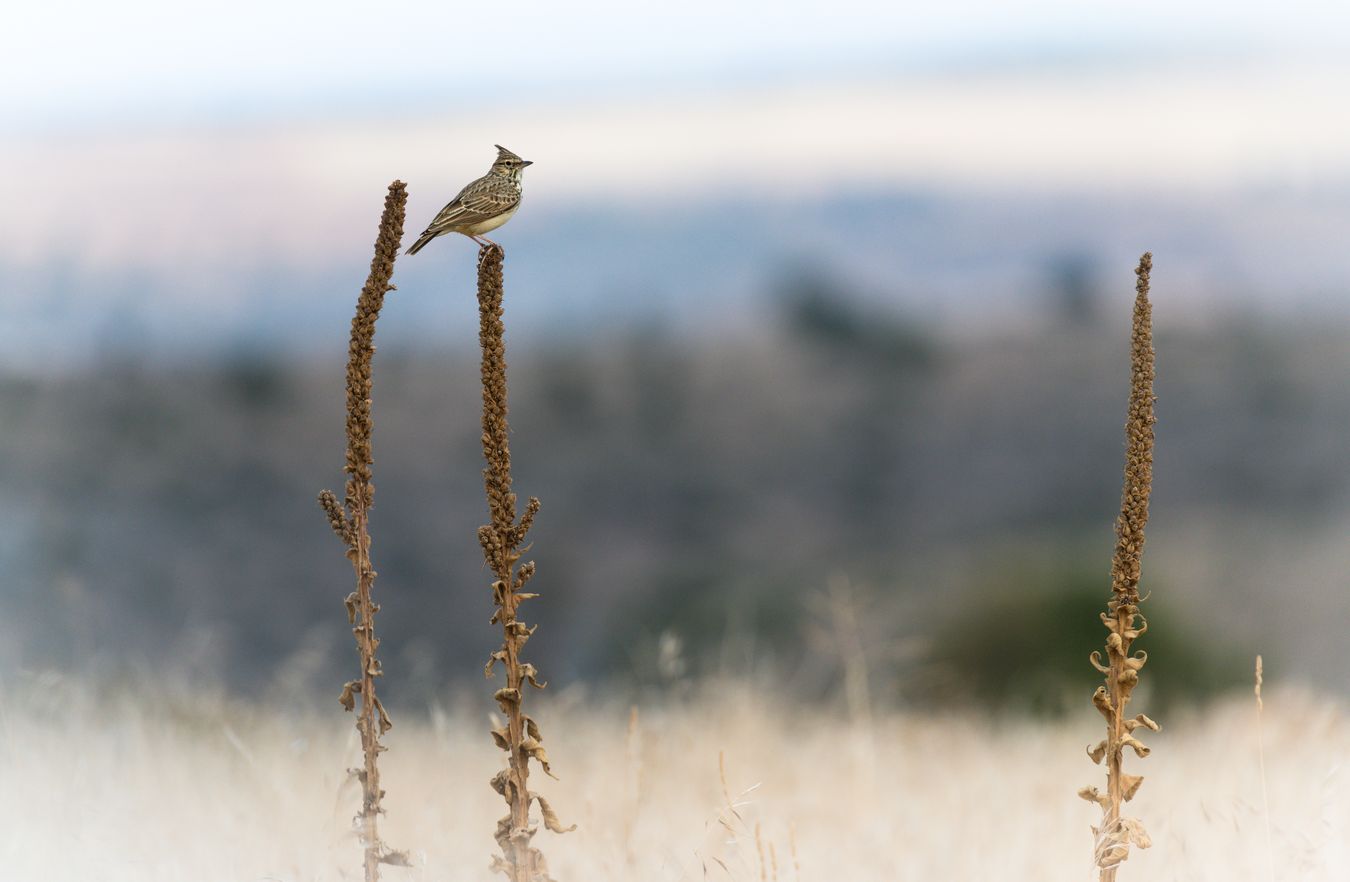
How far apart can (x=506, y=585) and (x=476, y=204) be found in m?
1.54

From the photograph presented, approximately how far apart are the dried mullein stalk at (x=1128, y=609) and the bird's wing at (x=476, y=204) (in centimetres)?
205

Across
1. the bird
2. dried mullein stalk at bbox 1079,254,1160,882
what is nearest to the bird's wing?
the bird

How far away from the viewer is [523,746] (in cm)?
316

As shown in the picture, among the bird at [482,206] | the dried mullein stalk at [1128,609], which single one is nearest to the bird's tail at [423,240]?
the bird at [482,206]

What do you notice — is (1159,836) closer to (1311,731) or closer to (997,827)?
(997,827)

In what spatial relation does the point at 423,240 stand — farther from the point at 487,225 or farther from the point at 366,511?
the point at 366,511

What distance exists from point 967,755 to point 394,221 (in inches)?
272

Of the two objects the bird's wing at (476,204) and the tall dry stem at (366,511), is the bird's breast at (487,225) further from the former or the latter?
the tall dry stem at (366,511)

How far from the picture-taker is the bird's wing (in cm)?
418

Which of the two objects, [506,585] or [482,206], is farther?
[482,206]

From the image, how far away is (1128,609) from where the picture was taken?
3256 mm

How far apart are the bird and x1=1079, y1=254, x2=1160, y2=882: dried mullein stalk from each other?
1914mm

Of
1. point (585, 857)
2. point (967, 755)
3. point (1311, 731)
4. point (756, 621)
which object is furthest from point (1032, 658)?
point (585, 857)

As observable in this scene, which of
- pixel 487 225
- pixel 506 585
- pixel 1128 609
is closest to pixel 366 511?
pixel 506 585
